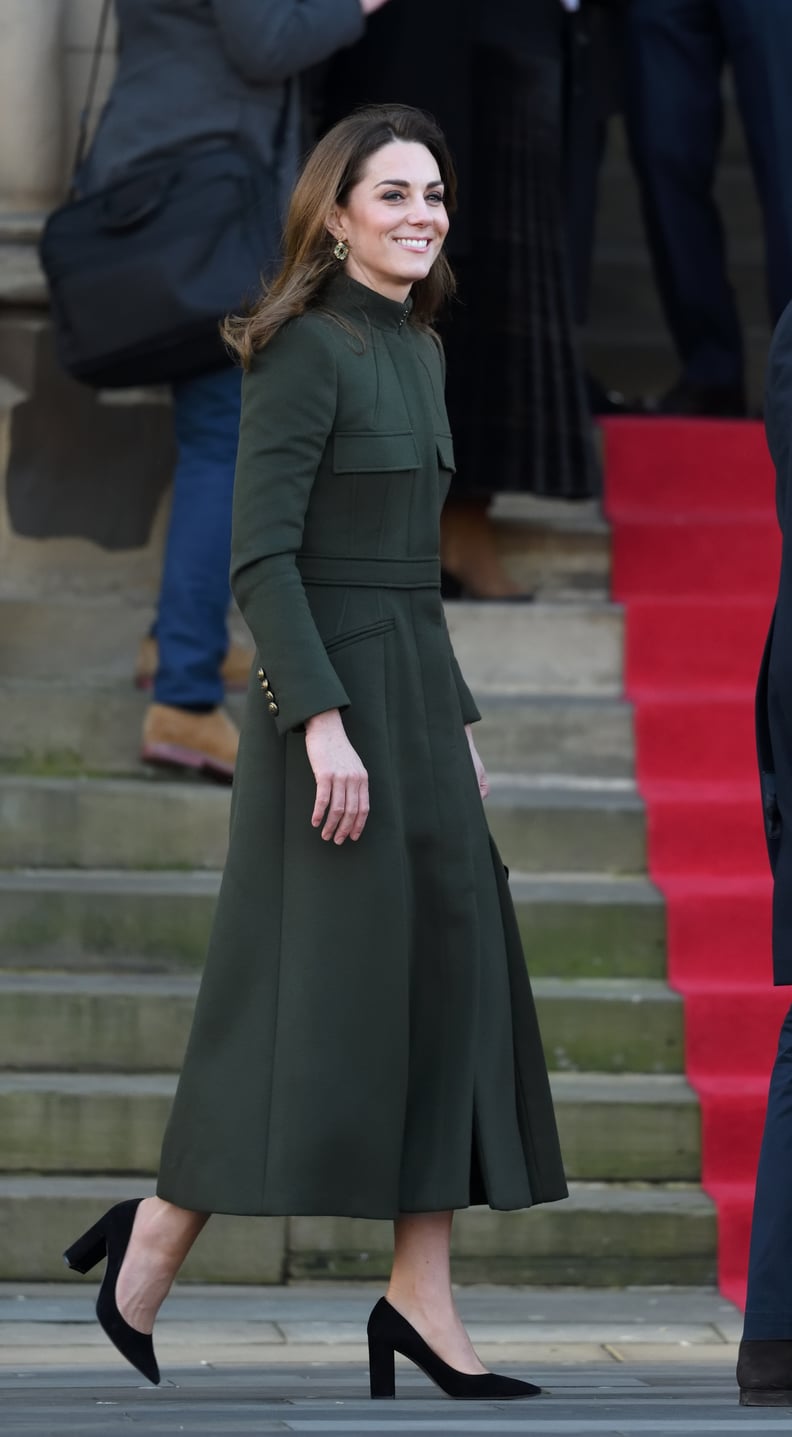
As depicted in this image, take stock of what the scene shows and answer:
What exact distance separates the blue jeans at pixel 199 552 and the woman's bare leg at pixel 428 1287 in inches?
86.0

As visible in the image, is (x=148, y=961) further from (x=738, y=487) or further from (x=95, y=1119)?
(x=738, y=487)

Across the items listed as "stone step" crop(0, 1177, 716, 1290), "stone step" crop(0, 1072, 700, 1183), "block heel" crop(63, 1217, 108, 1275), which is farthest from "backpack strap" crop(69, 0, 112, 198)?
"block heel" crop(63, 1217, 108, 1275)

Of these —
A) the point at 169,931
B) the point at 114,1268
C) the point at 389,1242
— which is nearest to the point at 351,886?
the point at 114,1268

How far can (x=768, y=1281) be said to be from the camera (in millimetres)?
3574

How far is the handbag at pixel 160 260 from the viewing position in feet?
18.0

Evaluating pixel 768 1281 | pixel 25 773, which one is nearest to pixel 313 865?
pixel 768 1281

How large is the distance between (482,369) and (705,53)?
1381mm

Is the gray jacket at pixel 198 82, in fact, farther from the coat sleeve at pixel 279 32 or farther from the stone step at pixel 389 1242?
the stone step at pixel 389 1242

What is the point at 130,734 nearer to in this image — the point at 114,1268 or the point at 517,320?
the point at 517,320

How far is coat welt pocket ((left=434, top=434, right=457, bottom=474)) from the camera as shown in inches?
149

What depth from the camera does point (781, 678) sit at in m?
3.66

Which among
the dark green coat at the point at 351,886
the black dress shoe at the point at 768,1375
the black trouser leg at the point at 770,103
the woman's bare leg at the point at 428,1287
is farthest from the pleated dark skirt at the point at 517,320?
the black dress shoe at the point at 768,1375

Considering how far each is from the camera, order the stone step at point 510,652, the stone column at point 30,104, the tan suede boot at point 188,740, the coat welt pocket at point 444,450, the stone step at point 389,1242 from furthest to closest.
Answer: the stone column at point 30,104 < the stone step at point 510,652 < the tan suede boot at point 188,740 < the stone step at point 389,1242 < the coat welt pocket at point 444,450

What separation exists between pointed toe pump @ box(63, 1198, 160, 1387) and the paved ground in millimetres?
61
